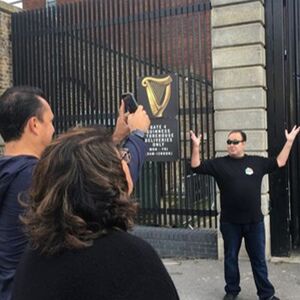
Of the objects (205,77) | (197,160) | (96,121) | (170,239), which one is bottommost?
(170,239)

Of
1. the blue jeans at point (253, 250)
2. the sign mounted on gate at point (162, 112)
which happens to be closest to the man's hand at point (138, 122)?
the blue jeans at point (253, 250)

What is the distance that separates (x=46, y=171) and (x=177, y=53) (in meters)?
6.12

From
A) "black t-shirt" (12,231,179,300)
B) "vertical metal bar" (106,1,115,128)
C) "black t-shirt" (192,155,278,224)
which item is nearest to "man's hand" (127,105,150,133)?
"black t-shirt" (12,231,179,300)

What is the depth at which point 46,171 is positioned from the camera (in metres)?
1.47

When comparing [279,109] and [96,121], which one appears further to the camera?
[96,121]

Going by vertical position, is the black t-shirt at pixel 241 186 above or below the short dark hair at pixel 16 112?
below

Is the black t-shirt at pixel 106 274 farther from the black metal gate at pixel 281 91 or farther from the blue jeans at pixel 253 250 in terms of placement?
the black metal gate at pixel 281 91

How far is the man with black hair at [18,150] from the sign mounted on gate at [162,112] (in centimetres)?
499

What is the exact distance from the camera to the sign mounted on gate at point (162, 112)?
7.42 metres

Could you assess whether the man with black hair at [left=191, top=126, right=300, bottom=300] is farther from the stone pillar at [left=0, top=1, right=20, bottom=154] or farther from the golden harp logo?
the stone pillar at [left=0, top=1, right=20, bottom=154]

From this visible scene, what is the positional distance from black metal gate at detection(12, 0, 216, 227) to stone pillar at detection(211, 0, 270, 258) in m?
0.30

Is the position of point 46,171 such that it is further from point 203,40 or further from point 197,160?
point 203,40

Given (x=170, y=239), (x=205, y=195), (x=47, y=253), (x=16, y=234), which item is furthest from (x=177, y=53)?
(x=47, y=253)

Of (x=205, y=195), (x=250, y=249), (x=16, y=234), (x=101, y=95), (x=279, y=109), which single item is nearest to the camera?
(x=16, y=234)
